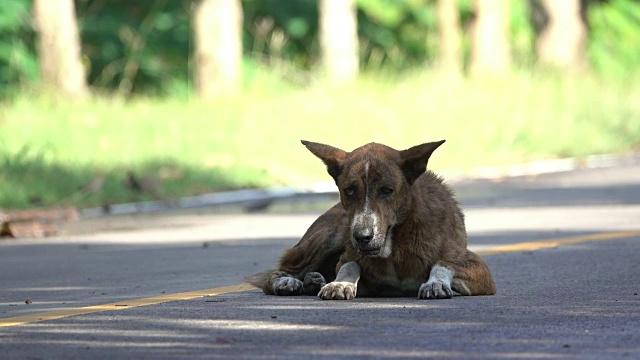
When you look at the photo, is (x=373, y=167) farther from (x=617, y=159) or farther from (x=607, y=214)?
(x=617, y=159)

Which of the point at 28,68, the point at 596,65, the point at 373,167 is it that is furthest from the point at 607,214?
the point at 596,65

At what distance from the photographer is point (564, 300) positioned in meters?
9.02

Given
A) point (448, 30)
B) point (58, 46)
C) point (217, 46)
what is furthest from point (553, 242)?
point (448, 30)

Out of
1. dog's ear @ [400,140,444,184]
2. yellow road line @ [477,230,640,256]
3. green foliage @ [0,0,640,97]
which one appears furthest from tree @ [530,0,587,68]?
dog's ear @ [400,140,444,184]

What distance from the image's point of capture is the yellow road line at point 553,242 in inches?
497

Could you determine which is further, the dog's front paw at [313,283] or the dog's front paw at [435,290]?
the dog's front paw at [313,283]

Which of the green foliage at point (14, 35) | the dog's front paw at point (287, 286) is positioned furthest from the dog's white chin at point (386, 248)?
the green foliage at point (14, 35)

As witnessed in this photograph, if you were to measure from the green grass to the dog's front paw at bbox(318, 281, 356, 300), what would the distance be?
31.1 ft

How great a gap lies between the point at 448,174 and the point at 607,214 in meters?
7.22

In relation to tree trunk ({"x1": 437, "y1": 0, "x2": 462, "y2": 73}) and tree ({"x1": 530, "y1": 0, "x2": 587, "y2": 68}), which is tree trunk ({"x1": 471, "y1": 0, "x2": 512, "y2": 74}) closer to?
tree trunk ({"x1": 437, "y1": 0, "x2": 462, "y2": 73})

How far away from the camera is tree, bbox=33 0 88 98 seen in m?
27.7

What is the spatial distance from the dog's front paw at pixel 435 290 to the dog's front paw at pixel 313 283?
79 centimetres

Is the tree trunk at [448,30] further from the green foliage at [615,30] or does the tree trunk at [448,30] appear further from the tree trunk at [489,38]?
the green foliage at [615,30]

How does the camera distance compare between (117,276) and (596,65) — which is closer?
(117,276)
